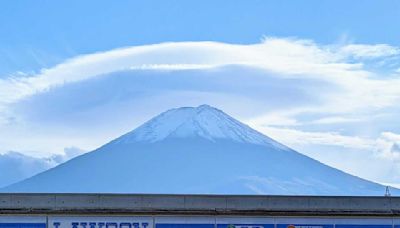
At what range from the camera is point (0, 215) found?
22.0 meters

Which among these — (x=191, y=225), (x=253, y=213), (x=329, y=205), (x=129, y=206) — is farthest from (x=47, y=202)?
(x=329, y=205)

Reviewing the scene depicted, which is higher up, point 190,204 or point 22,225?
point 190,204

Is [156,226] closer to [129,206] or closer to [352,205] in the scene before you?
[129,206]

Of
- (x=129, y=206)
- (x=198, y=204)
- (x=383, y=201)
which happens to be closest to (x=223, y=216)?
(x=198, y=204)

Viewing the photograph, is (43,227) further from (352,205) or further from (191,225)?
(352,205)

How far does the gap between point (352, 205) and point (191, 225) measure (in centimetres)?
424

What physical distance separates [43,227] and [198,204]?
391 centimetres

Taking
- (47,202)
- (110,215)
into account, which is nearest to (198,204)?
(110,215)

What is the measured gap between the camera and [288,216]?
2278 cm

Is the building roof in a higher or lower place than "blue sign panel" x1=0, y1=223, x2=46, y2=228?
higher

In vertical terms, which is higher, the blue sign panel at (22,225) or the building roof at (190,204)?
the building roof at (190,204)

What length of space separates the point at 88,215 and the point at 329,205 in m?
6.18

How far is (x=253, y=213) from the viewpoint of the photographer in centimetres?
2256

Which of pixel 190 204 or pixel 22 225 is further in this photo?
pixel 190 204
